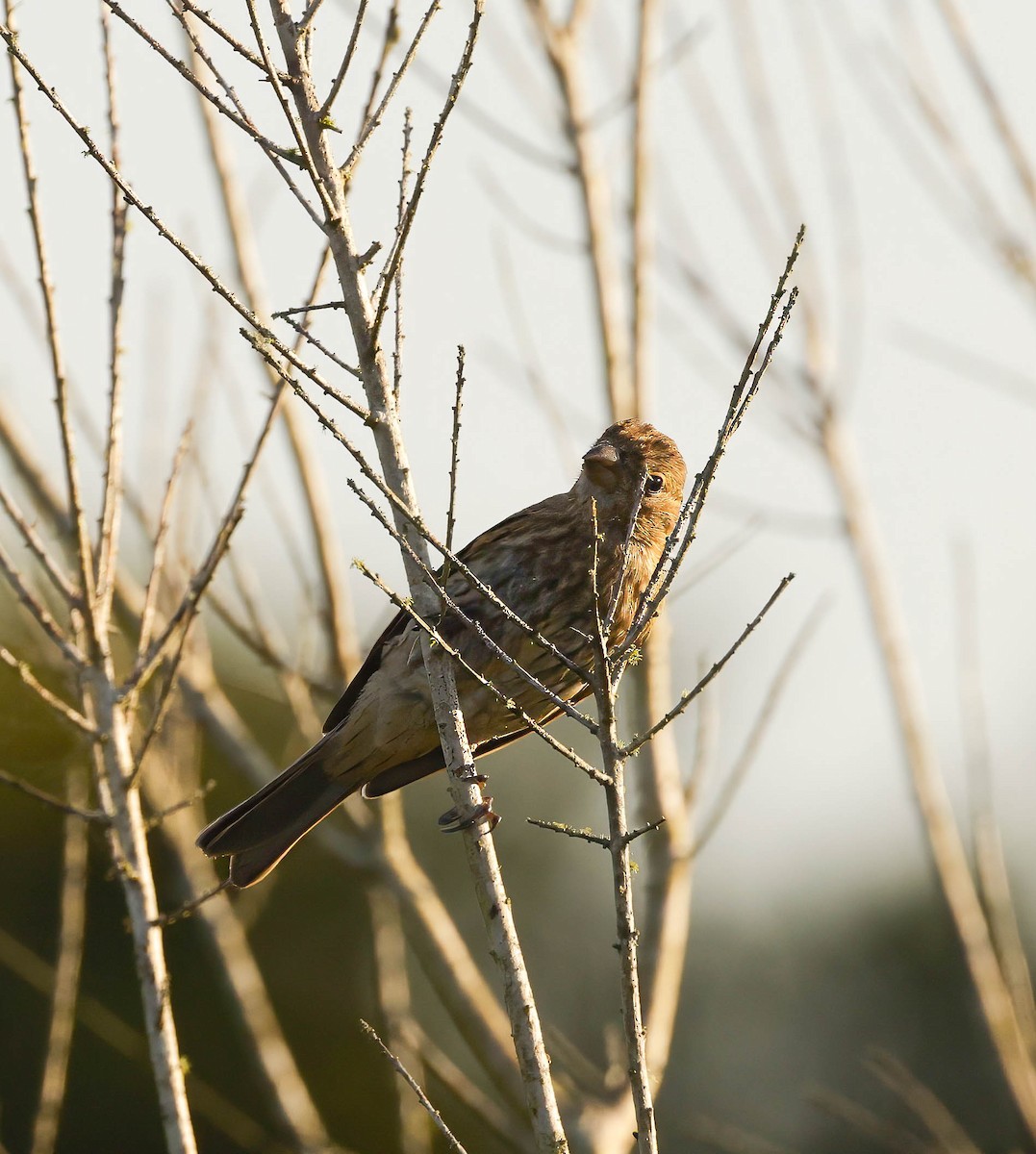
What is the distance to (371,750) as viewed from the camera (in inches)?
171

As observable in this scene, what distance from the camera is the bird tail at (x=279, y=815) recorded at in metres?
4.20

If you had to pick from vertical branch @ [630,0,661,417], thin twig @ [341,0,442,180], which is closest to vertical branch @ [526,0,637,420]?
vertical branch @ [630,0,661,417]

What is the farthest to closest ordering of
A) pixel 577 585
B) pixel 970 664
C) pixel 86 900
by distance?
pixel 86 900 < pixel 577 585 < pixel 970 664

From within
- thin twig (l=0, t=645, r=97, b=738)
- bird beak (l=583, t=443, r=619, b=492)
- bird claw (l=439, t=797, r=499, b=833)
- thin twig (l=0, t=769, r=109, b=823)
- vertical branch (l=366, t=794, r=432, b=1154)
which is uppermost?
bird beak (l=583, t=443, r=619, b=492)

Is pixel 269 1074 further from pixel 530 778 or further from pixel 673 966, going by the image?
pixel 530 778

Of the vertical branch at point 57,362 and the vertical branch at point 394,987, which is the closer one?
the vertical branch at point 57,362

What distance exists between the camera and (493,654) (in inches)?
162

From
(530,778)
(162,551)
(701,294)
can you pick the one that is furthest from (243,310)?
(530,778)

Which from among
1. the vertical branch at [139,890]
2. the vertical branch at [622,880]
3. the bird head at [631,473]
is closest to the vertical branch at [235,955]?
the vertical branch at [139,890]

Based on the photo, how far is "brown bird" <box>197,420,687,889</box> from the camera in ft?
13.5

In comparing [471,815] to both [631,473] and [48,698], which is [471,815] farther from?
[631,473]

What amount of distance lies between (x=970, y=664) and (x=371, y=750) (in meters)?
1.73

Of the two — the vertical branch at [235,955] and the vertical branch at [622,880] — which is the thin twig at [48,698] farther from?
the vertical branch at [622,880]

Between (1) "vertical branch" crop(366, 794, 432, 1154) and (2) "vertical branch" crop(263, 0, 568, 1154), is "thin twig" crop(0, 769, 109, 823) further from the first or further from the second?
(1) "vertical branch" crop(366, 794, 432, 1154)
